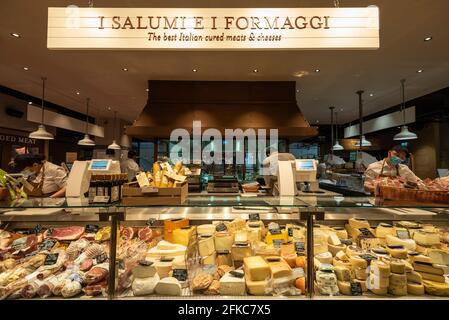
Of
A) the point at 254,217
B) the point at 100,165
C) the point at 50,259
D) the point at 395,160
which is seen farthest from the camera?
the point at 395,160

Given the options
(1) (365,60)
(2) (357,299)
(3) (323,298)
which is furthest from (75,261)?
(1) (365,60)

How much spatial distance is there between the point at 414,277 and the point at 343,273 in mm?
390

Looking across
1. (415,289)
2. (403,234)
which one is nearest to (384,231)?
(403,234)

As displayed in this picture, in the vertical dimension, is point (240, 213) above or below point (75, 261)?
above

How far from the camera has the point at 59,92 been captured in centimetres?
632

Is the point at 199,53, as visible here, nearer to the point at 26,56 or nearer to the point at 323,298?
the point at 26,56

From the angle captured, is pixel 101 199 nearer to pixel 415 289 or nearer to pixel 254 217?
pixel 254 217

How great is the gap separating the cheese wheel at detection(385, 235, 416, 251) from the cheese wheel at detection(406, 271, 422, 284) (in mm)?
324

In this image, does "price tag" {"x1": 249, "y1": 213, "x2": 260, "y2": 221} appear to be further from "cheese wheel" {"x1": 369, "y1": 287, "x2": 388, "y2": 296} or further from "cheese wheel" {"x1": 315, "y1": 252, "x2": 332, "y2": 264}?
"cheese wheel" {"x1": 369, "y1": 287, "x2": 388, "y2": 296}

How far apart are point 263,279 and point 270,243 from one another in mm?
416

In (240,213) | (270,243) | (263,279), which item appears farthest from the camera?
(240,213)

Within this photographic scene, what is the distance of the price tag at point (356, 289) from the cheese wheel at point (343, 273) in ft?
0.16

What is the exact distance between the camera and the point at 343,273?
4.92ft

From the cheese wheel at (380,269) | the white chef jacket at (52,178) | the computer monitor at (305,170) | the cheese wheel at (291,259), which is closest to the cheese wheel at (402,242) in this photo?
the cheese wheel at (380,269)
